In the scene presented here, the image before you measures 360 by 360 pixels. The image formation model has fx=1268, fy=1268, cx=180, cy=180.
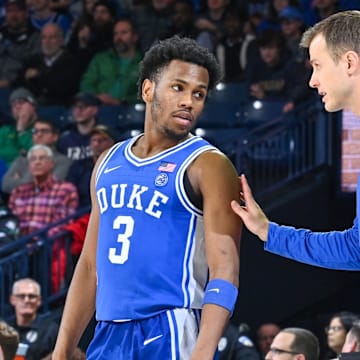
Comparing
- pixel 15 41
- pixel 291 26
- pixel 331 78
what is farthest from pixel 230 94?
pixel 331 78

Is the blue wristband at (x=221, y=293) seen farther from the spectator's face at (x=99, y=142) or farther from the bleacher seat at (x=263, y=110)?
the bleacher seat at (x=263, y=110)

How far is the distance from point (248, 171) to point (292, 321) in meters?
1.27

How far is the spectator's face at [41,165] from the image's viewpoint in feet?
33.7

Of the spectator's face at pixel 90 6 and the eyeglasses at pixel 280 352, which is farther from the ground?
the spectator's face at pixel 90 6

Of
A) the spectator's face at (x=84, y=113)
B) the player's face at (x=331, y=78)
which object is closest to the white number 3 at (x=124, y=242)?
the player's face at (x=331, y=78)

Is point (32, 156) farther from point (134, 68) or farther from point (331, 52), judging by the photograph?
point (331, 52)

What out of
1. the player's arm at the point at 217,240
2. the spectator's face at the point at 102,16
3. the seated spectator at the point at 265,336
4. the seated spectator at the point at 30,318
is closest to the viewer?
the player's arm at the point at 217,240

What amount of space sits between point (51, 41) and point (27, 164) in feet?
7.02

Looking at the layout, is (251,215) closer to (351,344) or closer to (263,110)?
(351,344)

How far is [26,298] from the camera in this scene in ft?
30.2

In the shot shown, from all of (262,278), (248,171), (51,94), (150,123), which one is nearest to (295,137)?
(248,171)

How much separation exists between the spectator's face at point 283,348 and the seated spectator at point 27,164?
3.74 m

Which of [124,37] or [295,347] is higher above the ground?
[124,37]

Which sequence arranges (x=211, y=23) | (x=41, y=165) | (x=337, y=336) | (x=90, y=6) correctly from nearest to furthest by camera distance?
(x=337, y=336)
(x=41, y=165)
(x=211, y=23)
(x=90, y=6)
